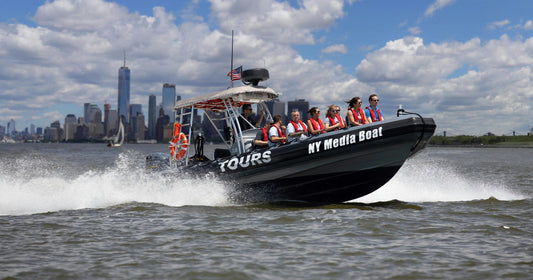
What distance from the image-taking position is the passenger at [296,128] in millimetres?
8375

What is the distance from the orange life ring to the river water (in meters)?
0.76

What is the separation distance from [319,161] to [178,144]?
363 centimetres

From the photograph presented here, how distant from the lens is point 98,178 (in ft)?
38.0

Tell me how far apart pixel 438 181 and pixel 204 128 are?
594 cm

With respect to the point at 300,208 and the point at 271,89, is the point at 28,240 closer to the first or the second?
the point at 300,208

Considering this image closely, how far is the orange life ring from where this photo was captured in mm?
10172

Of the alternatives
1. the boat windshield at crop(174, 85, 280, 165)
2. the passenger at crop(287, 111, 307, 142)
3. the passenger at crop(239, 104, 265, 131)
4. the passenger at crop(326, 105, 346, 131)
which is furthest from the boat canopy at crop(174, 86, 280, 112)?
the passenger at crop(326, 105, 346, 131)

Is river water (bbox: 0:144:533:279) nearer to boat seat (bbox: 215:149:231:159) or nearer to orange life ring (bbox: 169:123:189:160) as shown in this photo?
boat seat (bbox: 215:149:231:159)

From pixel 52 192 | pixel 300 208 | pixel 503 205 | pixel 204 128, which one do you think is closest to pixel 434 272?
pixel 300 208

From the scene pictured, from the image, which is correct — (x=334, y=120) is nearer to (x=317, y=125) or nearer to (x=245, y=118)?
(x=317, y=125)

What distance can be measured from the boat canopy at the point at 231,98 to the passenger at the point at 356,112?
1.84m

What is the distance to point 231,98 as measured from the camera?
9641 millimetres

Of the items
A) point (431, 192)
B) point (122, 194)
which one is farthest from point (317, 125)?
point (122, 194)

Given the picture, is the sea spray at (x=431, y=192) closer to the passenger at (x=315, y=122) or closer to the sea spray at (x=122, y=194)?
the passenger at (x=315, y=122)
